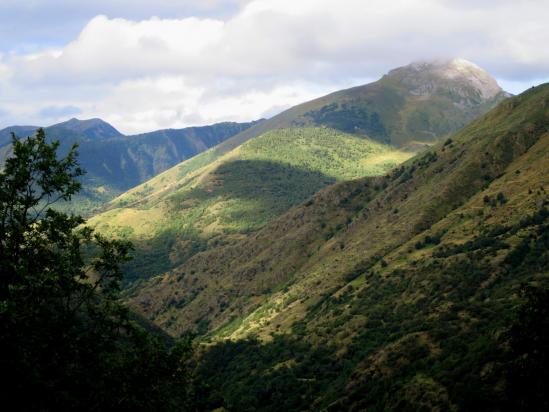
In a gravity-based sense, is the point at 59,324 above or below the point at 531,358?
above

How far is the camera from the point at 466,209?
145750mm

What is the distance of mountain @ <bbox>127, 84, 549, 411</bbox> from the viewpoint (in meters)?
71.8

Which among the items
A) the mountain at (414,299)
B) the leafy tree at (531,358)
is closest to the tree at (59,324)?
the mountain at (414,299)

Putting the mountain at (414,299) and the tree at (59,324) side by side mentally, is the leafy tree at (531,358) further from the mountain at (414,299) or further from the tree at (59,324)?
the tree at (59,324)

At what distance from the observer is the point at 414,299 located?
380ft

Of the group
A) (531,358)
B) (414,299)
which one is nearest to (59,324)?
(531,358)

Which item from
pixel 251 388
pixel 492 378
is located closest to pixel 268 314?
pixel 251 388

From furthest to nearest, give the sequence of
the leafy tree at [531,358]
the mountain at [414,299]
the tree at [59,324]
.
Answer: the mountain at [414,299] → the leafy tree at [531,358] → the tree at [59,324]

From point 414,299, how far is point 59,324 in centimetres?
9682

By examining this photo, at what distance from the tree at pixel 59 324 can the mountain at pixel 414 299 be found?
5898mm

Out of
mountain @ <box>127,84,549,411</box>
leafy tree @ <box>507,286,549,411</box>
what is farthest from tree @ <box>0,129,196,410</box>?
leafy tree @ <box>507,286,549,411</box>

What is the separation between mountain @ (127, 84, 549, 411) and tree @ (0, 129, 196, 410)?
232 inches

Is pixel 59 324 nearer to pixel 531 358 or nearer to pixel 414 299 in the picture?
pixel 531 358

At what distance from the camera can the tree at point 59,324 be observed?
86.5 feet
